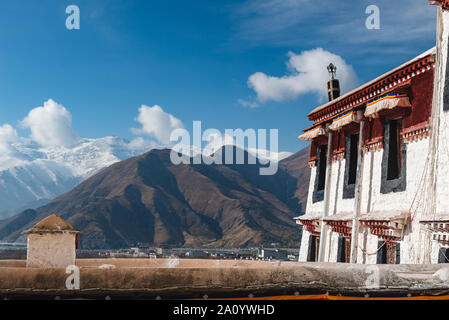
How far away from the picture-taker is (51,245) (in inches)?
298

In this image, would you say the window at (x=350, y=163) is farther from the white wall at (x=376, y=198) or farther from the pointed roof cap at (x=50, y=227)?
the pointed roof cap at (x=50, y=227)

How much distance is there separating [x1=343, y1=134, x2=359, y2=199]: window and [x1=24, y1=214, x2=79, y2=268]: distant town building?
1230cm

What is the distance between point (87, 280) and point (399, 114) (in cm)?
1214

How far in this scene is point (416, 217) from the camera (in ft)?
41.8

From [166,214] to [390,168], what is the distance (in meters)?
155

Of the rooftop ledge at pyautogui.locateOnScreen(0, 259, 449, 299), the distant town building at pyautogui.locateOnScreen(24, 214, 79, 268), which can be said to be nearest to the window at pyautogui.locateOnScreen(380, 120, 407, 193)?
the rooftop ledge at pyautogui.locateOnScreen(0, 259, 449, 299)

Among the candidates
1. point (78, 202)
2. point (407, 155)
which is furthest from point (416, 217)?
point (78, 202)

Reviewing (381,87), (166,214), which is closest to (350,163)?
(381,87)

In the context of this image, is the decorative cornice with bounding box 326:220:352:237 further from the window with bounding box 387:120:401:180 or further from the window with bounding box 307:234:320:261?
the window with bounding box 387:120:401:180

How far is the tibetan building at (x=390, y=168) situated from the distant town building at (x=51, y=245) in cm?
797

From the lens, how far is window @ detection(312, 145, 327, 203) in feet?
68.7

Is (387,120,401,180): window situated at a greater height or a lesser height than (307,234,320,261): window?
greater

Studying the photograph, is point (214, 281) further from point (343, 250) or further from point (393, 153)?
point (343, 250)
